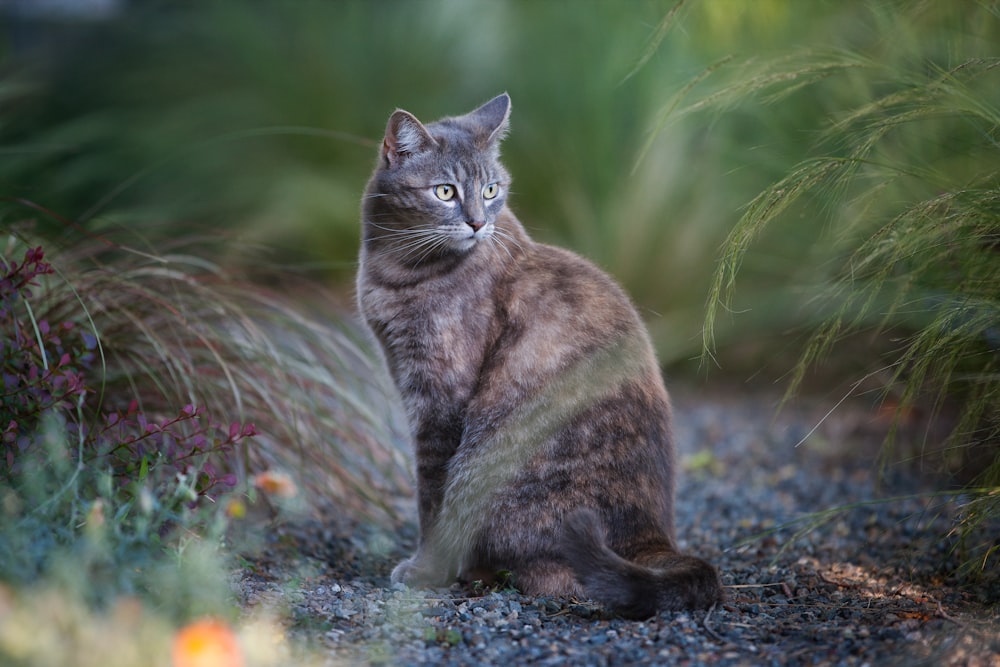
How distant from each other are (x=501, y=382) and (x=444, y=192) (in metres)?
0.56

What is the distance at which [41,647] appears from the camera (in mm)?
1392

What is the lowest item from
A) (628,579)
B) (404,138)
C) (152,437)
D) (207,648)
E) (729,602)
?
(729,602)

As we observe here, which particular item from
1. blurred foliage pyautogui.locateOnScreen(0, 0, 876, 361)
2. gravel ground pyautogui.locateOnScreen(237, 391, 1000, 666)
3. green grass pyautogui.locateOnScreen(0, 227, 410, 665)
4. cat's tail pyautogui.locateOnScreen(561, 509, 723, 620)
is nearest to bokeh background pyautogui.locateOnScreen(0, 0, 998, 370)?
blurred foliage pyautogui.locateOnScreen(0, 0, 876, 361)

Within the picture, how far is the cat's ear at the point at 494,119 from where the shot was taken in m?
2.67

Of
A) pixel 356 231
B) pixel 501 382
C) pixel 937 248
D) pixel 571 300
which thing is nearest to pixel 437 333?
pixel 501 382

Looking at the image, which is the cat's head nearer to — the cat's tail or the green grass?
the green grass

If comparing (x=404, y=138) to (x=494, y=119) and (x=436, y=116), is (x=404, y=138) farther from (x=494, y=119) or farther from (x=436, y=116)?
(x=436, y=116)

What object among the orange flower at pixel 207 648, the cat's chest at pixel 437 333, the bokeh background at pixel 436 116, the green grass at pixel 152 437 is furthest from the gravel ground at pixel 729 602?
the bokeh background at pixel 436 116

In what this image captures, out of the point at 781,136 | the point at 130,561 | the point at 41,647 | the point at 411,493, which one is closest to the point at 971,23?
the point at 781,136

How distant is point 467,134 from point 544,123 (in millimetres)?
2318

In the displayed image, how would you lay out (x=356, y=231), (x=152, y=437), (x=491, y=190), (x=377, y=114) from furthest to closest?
(x=377, y=114), (x=356, y=231), (x=491, y=190), (x=152, y=437)

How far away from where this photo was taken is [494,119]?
8.85ft

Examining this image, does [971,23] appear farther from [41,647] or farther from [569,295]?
[41,647]

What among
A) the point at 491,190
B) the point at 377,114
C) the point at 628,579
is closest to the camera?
the point at 628,579
